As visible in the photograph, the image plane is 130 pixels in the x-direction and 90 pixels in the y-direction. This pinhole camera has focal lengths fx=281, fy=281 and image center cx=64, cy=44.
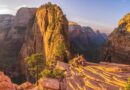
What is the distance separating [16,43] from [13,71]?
27990mm

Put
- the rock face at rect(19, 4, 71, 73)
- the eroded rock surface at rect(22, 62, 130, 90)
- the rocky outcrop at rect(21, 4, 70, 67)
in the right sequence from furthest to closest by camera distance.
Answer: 1. the rocky outcrop at rect(21, 4, 70, 67)
2. the rock face at rect(19, 4, 71, 73)
3. the eroded rock surface at rect(22, 62, 130, 90)

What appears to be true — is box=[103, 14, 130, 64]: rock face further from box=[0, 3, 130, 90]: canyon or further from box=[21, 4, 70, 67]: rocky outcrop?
box=[21, 4, 70, 67]: rocky outcrop

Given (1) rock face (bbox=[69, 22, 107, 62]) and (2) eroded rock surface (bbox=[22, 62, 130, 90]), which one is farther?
(1) rock face (bbox=[69, 22, 107, 62])

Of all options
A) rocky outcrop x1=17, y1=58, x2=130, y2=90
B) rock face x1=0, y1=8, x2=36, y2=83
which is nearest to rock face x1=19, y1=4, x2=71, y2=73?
rock face x1=0, y1=8, x2=36, y2=83

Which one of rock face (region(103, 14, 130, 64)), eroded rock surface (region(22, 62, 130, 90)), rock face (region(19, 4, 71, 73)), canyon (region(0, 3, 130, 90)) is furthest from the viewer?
rock face (region(103, 14, 130, 64))

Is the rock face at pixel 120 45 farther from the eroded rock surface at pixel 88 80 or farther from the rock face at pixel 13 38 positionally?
the eroded rock surface at pixel 88 80

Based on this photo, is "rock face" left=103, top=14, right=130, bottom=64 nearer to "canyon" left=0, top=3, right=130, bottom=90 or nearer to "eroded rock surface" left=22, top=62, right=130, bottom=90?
"canyon" left=0, top=3, right=130, bottom=90

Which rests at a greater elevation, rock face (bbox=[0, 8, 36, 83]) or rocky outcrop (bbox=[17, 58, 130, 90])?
rock face (bbox=[0, 8, 36, 83])

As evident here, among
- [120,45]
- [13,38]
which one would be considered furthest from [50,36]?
[13,38]

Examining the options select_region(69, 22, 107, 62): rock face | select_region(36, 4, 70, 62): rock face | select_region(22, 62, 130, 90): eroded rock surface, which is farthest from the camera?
select_region(69, 22, 107, 62): rock face

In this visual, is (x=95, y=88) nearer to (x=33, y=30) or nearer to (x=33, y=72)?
(x=33, y=72)

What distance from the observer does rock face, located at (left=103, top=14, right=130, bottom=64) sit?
123 metres

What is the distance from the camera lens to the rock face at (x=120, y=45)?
12292 centimetres

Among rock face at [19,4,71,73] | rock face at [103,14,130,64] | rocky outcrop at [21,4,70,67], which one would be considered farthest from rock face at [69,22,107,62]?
rocky outcrop at [21,4,70,67]
